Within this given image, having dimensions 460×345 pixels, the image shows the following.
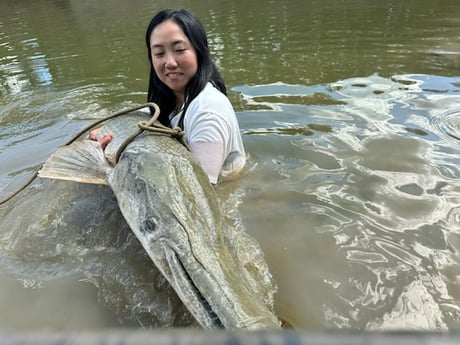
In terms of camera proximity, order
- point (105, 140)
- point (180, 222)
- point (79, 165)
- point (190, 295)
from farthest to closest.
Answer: point (105, 140) → point (79, 165) → point (180, 222) → point (190, 295)

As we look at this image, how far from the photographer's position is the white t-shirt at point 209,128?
2555 millimetres

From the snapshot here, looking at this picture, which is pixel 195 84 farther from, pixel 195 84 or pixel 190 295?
pixel 190 295

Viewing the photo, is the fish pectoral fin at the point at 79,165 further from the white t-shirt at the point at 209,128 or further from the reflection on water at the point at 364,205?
the reflection on water at the point at 364,205

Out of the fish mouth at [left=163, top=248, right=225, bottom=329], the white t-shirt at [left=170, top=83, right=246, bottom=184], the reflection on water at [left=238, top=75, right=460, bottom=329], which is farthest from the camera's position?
the white t-shirt at [left=170, top=83, right=246, bottom=184]

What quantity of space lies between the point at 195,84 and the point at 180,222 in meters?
1.33

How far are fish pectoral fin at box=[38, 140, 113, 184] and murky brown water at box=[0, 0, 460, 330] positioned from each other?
0.31 m

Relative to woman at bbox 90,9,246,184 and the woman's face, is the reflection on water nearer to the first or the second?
woman at bbox 90,9,246,184

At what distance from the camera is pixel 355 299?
6.24ft

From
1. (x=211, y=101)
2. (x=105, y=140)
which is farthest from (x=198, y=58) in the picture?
(x=105, y=140)

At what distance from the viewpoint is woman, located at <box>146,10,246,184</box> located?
2566mm

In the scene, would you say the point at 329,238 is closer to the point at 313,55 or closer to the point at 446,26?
the point at 313,55

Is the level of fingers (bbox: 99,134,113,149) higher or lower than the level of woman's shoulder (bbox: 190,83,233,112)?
lower

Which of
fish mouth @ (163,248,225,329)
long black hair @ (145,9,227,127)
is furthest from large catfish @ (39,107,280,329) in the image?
long black hair @ (145,9,227,127)

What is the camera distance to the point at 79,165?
2.51 metres
